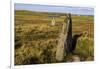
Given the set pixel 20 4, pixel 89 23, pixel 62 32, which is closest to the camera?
pixel 20 4

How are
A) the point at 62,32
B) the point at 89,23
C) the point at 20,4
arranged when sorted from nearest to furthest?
the point at 20,4
the point at 62,32
the point at 89,23

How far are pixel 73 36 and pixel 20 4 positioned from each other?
0.73 meters

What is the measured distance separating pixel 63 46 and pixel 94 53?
444 mm

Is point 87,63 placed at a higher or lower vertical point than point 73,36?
lower

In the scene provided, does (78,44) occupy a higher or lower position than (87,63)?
higher

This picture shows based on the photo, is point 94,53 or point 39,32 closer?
point 39,32

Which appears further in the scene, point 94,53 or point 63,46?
point 94,53

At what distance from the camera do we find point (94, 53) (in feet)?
A: 8.17

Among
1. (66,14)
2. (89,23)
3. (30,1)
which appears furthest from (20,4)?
(89,23)

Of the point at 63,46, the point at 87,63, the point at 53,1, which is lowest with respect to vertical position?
the point at 87,63

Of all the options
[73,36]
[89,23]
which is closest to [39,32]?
[73,36]

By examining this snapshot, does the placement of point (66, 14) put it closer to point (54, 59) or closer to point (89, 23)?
point (89, 23)

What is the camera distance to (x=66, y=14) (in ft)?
7.73
